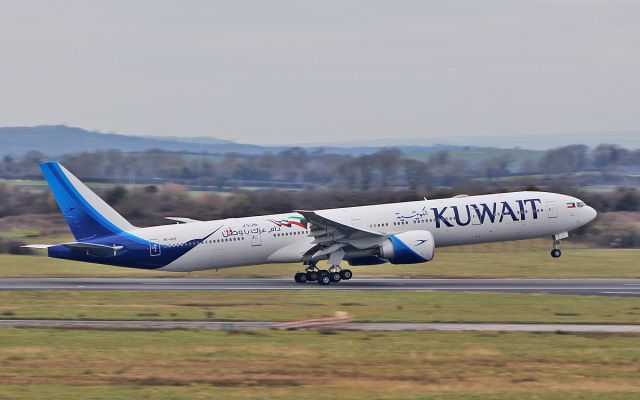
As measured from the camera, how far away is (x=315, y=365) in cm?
2864

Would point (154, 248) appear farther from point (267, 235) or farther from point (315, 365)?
point (315, 365)

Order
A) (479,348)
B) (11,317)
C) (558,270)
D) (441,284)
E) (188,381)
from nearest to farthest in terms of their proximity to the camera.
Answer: (188,381)
(479,348)
(11,317)
(441,284)
(558,270)

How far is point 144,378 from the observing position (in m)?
26.9

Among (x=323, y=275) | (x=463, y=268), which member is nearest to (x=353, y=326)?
(x=323, y=275)

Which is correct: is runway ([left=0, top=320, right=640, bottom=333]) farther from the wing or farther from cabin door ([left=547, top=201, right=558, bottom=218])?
cabin door ([left=547, top=201, right=558, bottom=218])

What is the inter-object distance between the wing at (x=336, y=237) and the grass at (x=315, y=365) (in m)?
17.5

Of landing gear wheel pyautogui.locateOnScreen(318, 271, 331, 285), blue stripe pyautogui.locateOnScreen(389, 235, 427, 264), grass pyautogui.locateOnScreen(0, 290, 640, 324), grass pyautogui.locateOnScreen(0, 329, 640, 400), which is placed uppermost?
blue stripe pyautogui.locateOnScreen(389, 235, 427, 264)

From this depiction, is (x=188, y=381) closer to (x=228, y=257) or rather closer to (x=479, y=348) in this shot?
(x=479, y=348)

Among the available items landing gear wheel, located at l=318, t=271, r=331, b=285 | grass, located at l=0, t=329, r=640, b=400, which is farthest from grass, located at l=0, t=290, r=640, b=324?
grass, located at l=0, t=329, r=640, b=400

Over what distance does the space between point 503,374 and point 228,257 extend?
2807 cm

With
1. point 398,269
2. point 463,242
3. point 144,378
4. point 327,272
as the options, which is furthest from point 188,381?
point 398,269

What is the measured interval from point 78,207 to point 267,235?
9.83 meters

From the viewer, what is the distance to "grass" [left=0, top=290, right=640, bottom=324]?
38688 millimetres

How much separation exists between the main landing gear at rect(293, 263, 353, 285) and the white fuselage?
956mm
